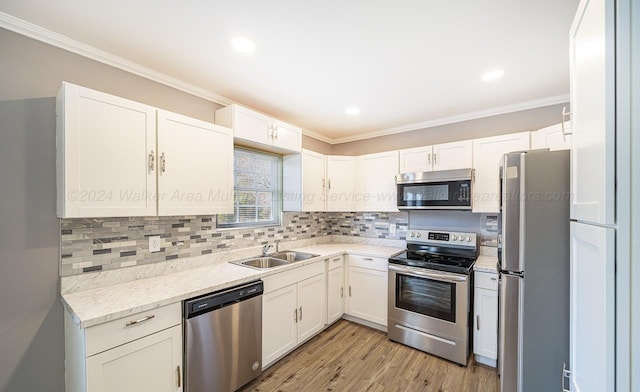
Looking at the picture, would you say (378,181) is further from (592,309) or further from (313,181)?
(592,309)

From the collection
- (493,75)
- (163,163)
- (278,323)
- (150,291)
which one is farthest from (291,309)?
(493,75)

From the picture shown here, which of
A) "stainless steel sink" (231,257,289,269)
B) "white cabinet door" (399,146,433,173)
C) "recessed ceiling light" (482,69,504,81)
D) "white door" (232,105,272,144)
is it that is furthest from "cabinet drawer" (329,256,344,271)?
"recessed ceiling light" (482,69,504,81)

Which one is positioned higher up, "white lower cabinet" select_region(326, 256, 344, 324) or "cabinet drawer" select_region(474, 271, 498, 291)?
"cabinet drawer" select_region(474, 271, 498, 291)

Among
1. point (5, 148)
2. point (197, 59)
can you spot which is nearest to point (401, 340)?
point (197, 59)

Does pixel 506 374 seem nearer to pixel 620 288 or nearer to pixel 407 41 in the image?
pixel 620 288

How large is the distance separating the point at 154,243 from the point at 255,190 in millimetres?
1181

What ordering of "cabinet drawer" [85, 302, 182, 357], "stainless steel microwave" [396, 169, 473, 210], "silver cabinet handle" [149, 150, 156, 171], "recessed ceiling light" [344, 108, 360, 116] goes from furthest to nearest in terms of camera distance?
"recessed ceiling light" [344, 108, 360, 116] < "stainless steel microwave" [396, 169, 473, 210] < "silver cabinet handle" [149, 150, 156, 171] < "cabinet drawer" [85, 302, 182, 357]

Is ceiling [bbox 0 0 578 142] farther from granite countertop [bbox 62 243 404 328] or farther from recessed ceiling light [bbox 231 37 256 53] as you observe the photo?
granite countertop [bbox 62 243 404 328]

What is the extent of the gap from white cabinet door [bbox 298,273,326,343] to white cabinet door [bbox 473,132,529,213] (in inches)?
71.9

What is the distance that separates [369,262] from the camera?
9.88 ft

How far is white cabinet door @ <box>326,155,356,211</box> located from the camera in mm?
3434

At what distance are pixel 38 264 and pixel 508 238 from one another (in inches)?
116

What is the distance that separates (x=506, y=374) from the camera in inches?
68.0

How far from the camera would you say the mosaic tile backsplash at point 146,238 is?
168 centimetres
